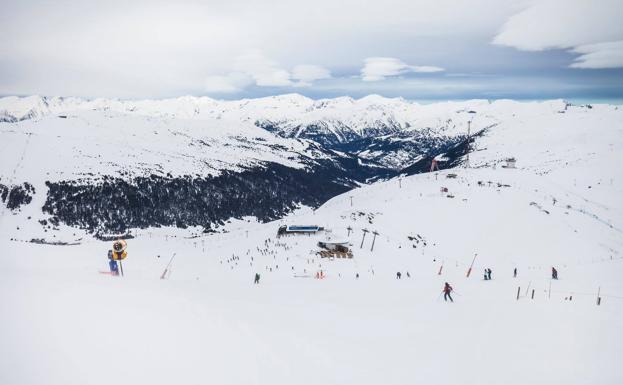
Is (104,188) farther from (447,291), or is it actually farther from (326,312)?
(447,291)

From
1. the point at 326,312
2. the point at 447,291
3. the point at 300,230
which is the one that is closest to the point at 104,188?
the point at 300,230

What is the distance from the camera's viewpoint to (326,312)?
60.1 ft

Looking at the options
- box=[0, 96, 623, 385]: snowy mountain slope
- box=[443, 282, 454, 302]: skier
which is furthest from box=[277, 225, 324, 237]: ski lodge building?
box=[443, 282, 454, 302]: skier

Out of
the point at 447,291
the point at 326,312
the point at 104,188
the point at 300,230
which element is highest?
the point at 104,188

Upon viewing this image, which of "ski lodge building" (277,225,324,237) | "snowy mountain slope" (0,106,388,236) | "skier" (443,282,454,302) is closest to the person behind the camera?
"skier" (443,282,454,302)

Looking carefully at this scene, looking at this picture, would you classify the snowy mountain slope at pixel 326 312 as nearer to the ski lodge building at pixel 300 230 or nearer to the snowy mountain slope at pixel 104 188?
the ski lodge building at pixel 300 230

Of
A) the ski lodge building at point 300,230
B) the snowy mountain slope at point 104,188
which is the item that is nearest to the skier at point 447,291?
the ski lodge building at point 300,230

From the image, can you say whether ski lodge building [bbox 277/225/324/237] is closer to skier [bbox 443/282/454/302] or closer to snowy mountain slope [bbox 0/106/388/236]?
skier [bbox 443/282/454/302]

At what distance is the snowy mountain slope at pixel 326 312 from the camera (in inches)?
360

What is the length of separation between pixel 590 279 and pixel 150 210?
14587 centimetres

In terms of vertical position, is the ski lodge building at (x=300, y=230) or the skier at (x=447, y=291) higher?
the ski lodge building at (x=300, y=230)

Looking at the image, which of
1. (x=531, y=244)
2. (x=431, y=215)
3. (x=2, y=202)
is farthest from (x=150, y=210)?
(x=531, y=244)

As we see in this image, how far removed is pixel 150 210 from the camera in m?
150

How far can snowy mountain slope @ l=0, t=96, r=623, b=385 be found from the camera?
360 inches
